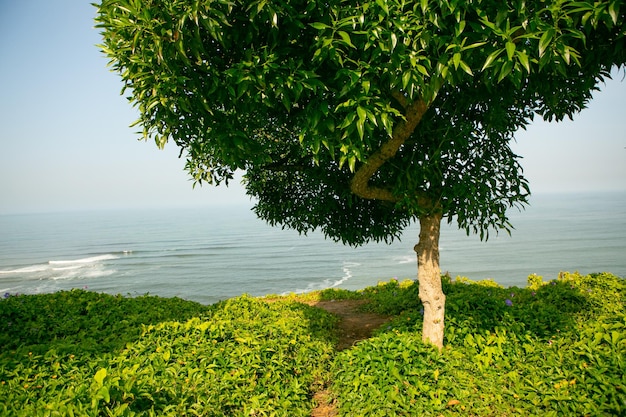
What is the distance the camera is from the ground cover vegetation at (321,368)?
4688 mm

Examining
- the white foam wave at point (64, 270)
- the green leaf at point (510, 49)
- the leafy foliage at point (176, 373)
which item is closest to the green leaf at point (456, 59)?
the green leaf at point (510, 49)

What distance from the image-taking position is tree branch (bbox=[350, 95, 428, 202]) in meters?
5.33

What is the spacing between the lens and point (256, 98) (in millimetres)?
4094

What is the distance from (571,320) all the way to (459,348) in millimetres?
3008

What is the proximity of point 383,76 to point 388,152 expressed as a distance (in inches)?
71.9

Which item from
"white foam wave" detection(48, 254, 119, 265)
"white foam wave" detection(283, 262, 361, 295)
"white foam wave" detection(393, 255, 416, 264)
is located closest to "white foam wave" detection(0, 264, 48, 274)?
"white foam wave" detection(48, 254, 119, 265)

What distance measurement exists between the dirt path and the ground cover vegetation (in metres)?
0.19

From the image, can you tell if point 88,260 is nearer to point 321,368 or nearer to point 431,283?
point 321,368

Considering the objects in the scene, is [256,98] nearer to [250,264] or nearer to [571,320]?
[571,320]

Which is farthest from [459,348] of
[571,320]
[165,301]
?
[165,301]

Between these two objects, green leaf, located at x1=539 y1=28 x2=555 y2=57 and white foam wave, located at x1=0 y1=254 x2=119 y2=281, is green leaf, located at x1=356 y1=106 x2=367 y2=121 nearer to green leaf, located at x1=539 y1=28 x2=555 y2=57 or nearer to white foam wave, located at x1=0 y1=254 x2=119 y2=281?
green leaf, located at x1=539 y1=28 x2=555 y2=57

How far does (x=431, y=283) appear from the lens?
661 cm

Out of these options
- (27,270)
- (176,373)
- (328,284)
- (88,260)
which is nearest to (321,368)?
(176,373)

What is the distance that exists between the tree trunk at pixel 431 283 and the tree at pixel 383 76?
19mm
